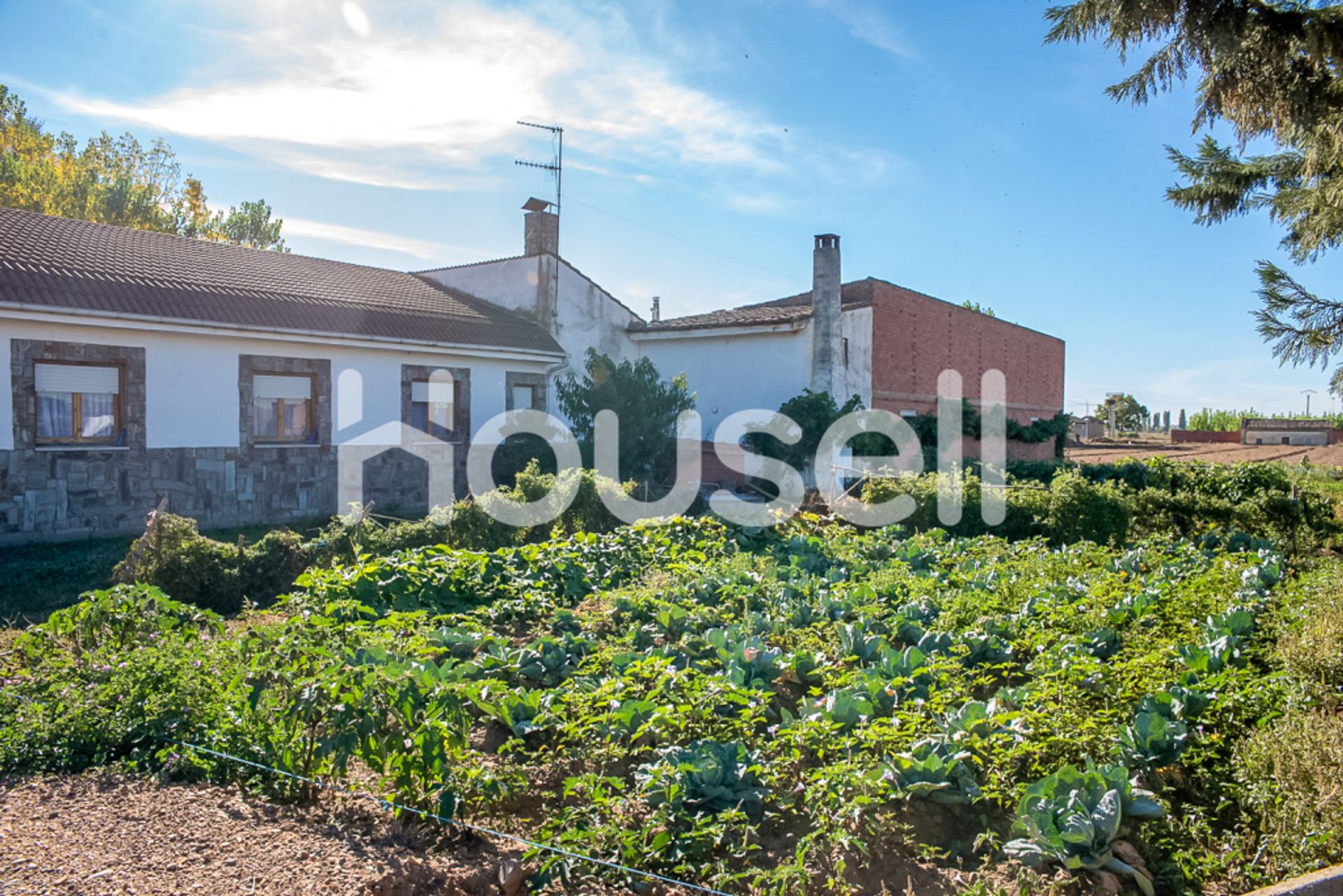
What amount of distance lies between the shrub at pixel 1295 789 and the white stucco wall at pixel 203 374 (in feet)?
43.5

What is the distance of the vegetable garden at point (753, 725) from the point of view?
10.9 ft

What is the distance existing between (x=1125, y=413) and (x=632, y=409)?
161 ft

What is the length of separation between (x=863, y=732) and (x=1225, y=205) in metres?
13.4

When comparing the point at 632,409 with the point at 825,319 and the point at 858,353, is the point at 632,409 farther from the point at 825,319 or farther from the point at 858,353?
the point at 858,353

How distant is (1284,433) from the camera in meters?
43.8

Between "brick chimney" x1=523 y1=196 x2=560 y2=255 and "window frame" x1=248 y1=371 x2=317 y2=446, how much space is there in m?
7.36

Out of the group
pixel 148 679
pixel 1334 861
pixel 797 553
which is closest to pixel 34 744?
pixel 148 679

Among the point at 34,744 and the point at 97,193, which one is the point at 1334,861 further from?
the point at 97,193

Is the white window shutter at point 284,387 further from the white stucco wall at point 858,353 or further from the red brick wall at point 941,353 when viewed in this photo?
the red brick wall at point 941,353

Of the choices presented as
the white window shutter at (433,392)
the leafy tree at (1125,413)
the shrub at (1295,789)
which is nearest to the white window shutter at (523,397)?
the white window shutter at (433,392)

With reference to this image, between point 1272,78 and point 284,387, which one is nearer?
point 1272,78

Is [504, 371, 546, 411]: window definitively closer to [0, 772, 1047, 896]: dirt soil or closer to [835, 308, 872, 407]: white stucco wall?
[835, 308, 872, 407]: white stucco wall

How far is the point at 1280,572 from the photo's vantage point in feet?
24.6

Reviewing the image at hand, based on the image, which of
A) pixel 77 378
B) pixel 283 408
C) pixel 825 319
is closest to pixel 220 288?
pixel 283 408
